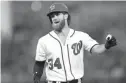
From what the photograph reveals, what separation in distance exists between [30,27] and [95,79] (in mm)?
4149

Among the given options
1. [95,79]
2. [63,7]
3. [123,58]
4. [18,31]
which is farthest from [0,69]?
[63,7]

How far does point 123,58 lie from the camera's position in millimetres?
15688

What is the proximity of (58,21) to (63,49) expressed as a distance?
0.39 m

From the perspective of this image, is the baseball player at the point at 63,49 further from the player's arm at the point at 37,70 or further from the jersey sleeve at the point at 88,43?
the player's arm at the point at 37,70

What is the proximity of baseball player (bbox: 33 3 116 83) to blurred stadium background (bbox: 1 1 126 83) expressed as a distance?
10.6 meters

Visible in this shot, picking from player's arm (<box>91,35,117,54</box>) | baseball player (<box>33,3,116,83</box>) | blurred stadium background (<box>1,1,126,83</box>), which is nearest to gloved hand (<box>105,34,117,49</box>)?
player's arm (<box>91,35,117,54</box>)

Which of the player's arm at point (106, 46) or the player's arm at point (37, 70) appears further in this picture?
the player's arm at point (37, 70)

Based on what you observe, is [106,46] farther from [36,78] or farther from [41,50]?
[36,78]

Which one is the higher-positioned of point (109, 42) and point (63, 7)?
point (63, 7)

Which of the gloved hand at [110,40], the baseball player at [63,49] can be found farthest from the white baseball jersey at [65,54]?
the gloved hand at [110,40]

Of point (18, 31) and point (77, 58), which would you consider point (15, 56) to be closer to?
point (18, 31)

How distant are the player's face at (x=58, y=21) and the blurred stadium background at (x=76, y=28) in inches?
420

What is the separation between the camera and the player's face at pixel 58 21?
480cm

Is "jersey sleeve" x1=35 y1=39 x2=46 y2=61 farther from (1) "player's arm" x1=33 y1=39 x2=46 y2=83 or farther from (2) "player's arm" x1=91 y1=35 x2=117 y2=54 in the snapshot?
(2) "player's arm" x1=91 y1=35 x2=117 y2=54
